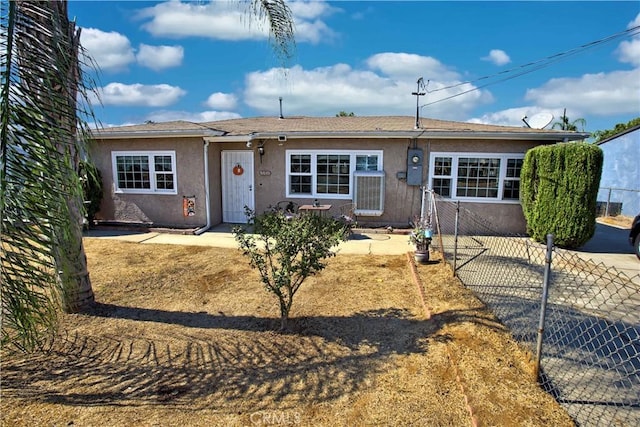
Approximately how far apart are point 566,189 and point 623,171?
44.7 ft

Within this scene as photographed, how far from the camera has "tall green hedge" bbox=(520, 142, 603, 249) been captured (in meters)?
7.84

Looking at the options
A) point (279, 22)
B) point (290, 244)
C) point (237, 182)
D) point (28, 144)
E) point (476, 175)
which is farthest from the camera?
point (237, 182)

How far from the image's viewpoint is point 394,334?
4.11 meters

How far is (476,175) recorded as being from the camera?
9828mm

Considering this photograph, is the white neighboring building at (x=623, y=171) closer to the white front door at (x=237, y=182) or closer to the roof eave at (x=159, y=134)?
the white front door at (x=237, y=182)

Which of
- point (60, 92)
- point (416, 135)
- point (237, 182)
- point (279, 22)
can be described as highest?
point (279, 22)

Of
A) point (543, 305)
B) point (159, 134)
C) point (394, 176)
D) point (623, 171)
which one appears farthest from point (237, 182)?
point (623, 171)

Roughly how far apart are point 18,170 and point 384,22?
31.4 feet

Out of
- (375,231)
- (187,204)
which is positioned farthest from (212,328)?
(187,204)

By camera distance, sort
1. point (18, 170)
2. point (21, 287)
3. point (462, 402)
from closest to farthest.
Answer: point (18, 170), point (21, 287), point (462, 402)

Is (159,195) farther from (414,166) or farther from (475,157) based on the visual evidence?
(475,157)

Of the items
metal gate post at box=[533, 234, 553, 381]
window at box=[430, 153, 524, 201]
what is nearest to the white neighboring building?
window at box=[430, 153, 524, 201]

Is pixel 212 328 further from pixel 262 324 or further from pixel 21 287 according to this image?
pixel 21 287

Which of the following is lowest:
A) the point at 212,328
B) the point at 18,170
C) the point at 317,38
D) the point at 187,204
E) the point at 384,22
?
the point at 212,328
